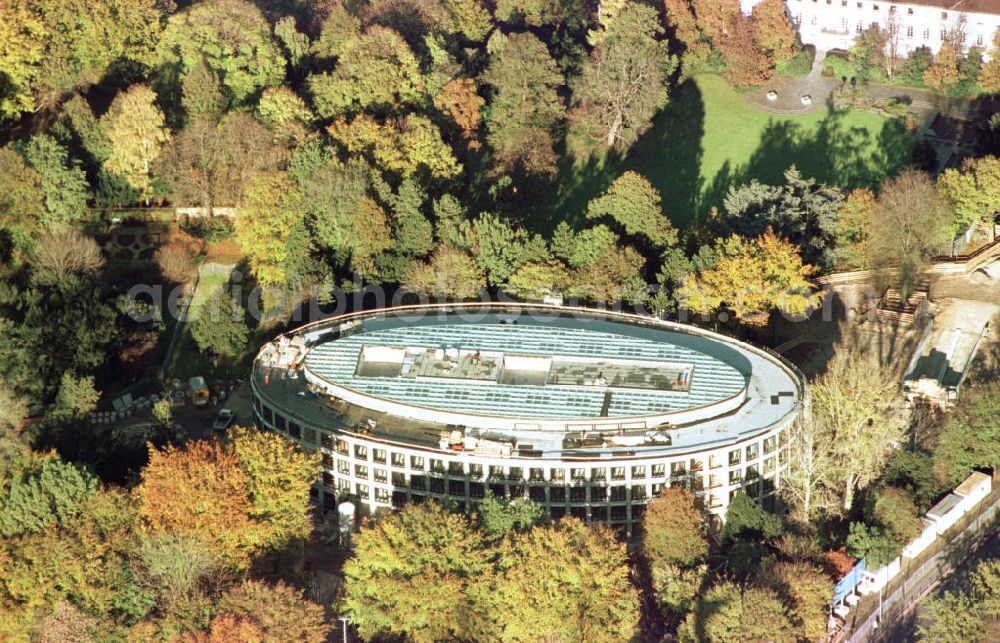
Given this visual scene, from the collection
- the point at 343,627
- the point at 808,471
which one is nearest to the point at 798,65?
the point at 808,471

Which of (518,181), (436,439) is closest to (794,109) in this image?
(518,181)

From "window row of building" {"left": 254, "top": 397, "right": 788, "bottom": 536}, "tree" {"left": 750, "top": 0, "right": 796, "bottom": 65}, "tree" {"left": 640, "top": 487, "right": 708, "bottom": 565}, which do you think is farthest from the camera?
"tree" {"left": 750, "top": 0, "right": 796, "bottom": 65}

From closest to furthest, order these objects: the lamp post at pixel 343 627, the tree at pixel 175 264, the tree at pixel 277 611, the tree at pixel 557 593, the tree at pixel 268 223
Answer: the tree at pixel 277 611 < the tree at pixel 557 593 < the lamp post at pixel 343 627 < the tree at pixel 268 223 < the tree at pixel 175 264

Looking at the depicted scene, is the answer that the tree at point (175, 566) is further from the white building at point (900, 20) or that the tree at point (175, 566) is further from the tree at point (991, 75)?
the tree at point (991, 75)

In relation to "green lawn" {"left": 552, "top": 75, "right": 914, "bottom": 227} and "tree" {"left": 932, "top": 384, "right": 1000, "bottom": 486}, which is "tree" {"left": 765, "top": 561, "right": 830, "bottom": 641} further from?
"green lawn" {"left": 552, "top": 75, "right": 914, "bottom": 227}

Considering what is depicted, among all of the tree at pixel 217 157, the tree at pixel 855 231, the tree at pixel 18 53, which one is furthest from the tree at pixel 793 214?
the tree at pixel 18 53

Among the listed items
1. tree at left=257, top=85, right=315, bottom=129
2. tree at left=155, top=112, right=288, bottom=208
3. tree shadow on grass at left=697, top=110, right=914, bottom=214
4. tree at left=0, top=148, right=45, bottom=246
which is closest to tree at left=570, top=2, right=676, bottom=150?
tree shadow on grass at left=697, top=110, right=914, bottom=214
